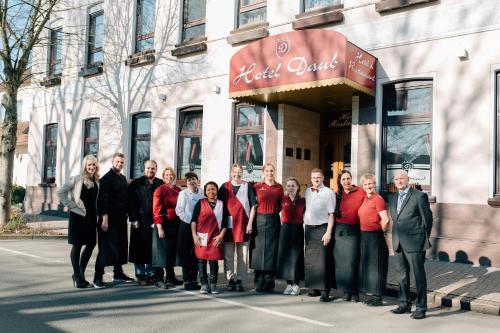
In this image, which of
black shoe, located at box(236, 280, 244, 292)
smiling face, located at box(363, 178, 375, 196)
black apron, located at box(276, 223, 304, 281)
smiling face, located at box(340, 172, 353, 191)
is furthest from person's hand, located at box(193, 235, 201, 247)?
smiling face, located at box(363, 178, 375, 196)

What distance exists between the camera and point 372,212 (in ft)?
21.2

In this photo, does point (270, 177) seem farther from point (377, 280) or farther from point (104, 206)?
point (104, 206)

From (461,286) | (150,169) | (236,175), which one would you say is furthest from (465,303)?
(150,169)

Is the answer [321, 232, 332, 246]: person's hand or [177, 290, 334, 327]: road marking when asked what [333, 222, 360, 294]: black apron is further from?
[177, 290, 334, 327]: road marking

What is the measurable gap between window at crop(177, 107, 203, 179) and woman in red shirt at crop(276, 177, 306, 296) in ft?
24.4

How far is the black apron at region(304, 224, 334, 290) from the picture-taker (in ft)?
22.2

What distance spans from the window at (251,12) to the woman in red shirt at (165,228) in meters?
7.15

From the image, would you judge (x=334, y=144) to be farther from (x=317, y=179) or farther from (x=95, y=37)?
(x=95, y=37)

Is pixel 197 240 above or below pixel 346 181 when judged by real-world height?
below

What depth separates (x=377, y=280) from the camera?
6500 millimetres

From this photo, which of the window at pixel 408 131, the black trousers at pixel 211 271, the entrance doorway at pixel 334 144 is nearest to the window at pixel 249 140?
the entrance doorway at pixel 334 144

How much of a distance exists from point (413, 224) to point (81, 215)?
4487 millimetres

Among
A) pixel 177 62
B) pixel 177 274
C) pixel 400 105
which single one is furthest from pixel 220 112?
pixel 177 274

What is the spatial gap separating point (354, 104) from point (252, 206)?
4.77 m
